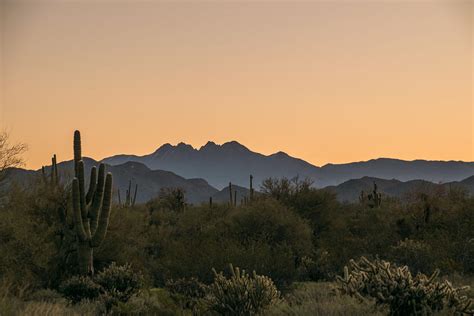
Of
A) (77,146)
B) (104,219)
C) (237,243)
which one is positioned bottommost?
(237,243)

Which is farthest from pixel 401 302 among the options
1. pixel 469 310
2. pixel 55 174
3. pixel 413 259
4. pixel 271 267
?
pixel 55 174

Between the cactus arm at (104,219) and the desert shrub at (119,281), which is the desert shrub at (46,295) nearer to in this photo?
the desert shrub at (119,281)

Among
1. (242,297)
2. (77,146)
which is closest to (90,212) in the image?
(77,146)

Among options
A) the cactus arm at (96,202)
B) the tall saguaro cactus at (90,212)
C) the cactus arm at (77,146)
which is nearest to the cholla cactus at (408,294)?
the tall saguaro cactus at (90,212)

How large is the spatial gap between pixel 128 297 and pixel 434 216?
58.7 feet

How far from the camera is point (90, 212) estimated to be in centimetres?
1933

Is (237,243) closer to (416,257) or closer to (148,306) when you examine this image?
(416,257)

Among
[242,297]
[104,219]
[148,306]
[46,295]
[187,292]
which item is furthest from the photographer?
[104,219]

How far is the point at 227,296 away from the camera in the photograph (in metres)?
11.9

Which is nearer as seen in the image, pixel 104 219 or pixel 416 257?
pixel 104 219

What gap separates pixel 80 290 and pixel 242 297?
253 inches

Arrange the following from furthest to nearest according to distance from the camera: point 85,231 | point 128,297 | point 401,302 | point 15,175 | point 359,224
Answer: point 359,224 < point 15,175 < point 85,231 < point 128,297 < point 401,302

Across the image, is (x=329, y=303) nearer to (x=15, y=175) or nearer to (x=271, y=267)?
(x=271, y=267)

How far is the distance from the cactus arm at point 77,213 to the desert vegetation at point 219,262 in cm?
3
